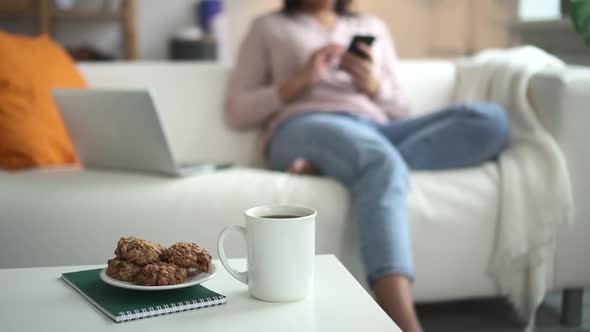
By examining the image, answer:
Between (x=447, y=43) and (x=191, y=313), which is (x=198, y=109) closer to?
(x=191, y=313)

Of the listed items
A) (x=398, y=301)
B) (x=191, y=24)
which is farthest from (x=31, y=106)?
(x=191, y=24)

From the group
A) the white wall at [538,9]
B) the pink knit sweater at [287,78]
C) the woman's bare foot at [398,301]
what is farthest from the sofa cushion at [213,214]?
the white wall at [538,9]

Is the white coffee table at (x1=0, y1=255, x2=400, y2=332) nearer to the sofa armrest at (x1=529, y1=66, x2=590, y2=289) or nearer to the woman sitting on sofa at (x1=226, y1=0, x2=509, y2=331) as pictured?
the woman sitting on sofa at (x1=226, y1=0, x2=509, y2=331)

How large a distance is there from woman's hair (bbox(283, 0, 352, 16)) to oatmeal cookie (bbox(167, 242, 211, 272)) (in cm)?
160

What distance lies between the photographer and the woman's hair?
2386 mm

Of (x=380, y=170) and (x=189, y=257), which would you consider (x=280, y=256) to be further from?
(x=380, y=170)

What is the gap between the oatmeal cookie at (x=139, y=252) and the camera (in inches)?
33.1

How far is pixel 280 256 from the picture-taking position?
2.73 ft

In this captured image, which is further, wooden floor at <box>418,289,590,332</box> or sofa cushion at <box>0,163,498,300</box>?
wooden floor at <box>418,289,590,332</box>

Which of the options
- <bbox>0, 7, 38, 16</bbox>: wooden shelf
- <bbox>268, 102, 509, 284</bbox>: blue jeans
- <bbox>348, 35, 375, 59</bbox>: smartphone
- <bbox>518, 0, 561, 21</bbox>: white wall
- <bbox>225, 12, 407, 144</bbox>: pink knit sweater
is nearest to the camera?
<bbox>268, 102, 509, 284</bbox>: blue jeans

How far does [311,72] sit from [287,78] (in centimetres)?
16

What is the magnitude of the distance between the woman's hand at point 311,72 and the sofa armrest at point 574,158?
0.60m

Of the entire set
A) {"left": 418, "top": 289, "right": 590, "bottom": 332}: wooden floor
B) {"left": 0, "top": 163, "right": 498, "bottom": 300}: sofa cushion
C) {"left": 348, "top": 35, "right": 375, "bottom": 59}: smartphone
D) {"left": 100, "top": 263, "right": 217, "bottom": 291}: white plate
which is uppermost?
{"left": 348, "top": 35, "right": 375, "bottom": 59}: smartphone

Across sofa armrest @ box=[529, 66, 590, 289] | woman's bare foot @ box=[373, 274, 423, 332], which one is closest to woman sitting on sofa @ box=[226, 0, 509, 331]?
woman's bare foot @ box=[373, 274, 423, 332]
